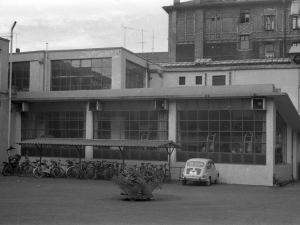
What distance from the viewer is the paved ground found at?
636 inches

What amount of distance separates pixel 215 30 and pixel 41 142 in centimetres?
3990

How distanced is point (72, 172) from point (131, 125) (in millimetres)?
5229

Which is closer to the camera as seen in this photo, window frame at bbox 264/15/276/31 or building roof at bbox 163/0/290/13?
building roof at bbox 163/0/290/13

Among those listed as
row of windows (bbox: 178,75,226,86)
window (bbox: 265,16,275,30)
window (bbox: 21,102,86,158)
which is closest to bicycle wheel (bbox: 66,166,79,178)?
window (bbox: 21,102,86,158)

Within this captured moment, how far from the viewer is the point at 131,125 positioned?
36.8 metres

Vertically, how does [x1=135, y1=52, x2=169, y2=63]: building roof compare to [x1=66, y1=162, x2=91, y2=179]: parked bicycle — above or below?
above

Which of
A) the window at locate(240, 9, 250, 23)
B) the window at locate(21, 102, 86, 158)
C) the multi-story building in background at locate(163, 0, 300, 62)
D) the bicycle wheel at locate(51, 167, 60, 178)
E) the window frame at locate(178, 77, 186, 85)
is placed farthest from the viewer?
the window at locate(240, 9, 250, 23)

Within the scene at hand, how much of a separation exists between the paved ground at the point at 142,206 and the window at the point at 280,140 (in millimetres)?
7549

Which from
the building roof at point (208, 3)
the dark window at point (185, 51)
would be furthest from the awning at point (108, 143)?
the building roof at point (208, 3)

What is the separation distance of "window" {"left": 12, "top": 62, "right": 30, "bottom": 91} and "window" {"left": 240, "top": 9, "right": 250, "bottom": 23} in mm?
33496

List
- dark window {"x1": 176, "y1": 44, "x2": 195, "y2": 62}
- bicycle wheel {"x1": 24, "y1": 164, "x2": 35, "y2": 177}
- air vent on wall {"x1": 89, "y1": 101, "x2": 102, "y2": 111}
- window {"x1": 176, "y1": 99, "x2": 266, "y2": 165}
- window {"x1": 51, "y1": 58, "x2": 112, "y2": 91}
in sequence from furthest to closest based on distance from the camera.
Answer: dark window {"x1": 176, "y1": 44, "x2": 195, "y2": 62} < window {"x1": 51, "y1": 58, "x2": 112, "y2": 91} < air vent on wall {"x1": 89, "y1": 101, "x2": 102, "y2": 111} < bicycle wheel {"x1": 24, "y1": 164, "x2": 35, "y2": 177} < window {"x1": 176, "y1": 99, "x2": 266, "y2": 165}

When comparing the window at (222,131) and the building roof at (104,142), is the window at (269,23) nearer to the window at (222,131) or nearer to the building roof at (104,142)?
the window at (222,131)

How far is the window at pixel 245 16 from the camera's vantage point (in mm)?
69775

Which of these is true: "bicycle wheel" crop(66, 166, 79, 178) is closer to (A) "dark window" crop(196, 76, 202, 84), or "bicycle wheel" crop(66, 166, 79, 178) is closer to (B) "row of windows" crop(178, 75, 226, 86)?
(B) "row of windows" crop(178, 75, 226, 86)
